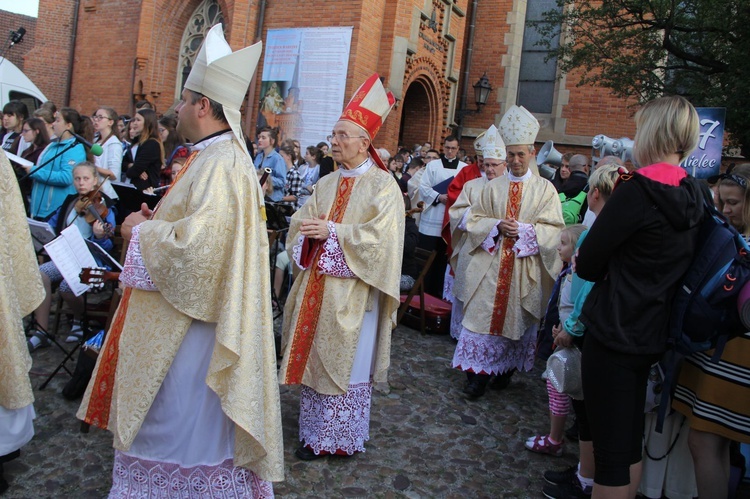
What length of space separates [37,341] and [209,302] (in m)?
3.31

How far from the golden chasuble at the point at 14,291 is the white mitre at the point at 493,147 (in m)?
4.14

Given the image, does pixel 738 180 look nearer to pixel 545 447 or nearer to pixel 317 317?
pixel 545 447

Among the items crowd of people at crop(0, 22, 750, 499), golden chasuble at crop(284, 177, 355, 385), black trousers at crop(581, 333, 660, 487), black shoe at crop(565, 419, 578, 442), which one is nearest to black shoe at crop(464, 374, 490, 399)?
black shoe at crop(565, 419, 578, 442)

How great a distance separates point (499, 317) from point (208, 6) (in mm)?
12702

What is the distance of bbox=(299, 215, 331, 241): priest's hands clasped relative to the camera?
365 centimetres

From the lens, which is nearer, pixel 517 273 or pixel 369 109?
pixel 369 109

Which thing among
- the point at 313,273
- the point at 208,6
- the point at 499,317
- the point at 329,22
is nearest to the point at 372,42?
the point at 329,22

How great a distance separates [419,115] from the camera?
15500mm

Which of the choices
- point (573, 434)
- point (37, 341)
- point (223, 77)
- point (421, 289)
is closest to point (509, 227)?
point (573, 434)

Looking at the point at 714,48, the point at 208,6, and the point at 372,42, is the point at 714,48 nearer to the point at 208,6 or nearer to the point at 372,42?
the point at 372,42

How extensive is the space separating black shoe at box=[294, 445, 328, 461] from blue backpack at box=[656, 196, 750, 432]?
81.4 inches

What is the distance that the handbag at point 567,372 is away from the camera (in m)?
3.30

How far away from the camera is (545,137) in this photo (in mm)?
15594

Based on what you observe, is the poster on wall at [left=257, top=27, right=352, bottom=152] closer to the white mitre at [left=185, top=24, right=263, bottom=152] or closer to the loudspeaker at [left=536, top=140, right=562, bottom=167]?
the loudspeaker at [left=536, top=140, right=562, bottom=167]
